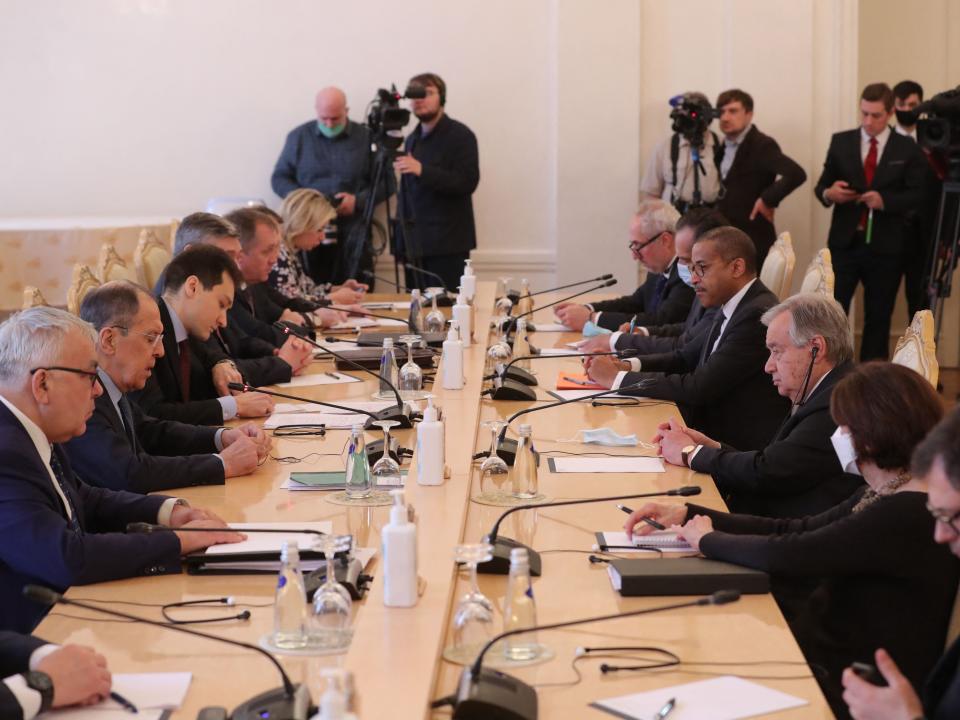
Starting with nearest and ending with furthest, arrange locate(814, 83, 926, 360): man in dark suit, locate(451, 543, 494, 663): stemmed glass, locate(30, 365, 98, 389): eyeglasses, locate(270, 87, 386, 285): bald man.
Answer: locate(451, 543, 494, 663): stemmed glass < locate(30, 365, 98, 389): eyeglasses < locate(814, 83, 926, 360): man in dark suit < locate(270, 87, 386, 285): bald man

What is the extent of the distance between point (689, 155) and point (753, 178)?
39 cm

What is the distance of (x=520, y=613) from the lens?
2.11 meters

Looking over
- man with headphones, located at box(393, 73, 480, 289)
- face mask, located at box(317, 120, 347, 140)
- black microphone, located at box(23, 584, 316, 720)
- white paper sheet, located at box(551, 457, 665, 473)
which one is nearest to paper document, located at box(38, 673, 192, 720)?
black microphone, located at box(23, 584, 316, 720)

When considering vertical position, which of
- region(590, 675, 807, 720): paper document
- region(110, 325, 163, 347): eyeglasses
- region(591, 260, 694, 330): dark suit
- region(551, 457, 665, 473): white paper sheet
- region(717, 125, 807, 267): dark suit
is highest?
region(717, 125, 807, 267): dark suit

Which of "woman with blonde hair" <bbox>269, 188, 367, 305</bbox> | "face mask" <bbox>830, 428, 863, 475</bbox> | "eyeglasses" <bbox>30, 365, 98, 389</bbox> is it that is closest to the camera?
"eyeglasses" <bbox>30, 365, 98, 389</bbox>

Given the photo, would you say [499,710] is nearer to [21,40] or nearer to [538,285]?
[538,285]

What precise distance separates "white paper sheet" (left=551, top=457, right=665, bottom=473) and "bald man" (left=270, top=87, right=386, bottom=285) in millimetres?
4447

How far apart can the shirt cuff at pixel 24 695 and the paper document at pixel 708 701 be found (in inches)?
32.8

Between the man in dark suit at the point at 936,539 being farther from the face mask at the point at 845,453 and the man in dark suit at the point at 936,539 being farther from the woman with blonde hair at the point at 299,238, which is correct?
the woman with blonde hair at the point at 299,238

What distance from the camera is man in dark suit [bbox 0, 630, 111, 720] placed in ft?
6.21

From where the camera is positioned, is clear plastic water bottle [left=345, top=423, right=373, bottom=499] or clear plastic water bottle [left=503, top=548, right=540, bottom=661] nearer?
clear plastic water bottle [left=503, top=548, right=540, bottom=661]

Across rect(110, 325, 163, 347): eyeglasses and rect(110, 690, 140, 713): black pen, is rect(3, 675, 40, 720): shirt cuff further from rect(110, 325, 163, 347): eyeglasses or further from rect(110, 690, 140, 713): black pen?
rect(110, 325, 163, 347): eyeglasses

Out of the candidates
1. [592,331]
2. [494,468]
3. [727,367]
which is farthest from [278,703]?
[592,331]

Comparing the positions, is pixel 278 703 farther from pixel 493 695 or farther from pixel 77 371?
pixel 77 371
